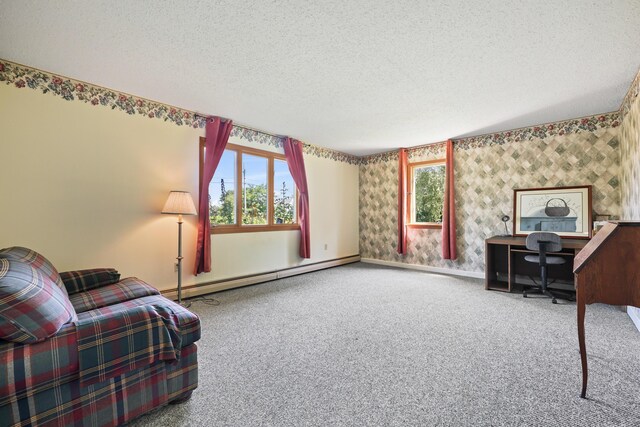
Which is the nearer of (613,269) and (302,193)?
(613,269)

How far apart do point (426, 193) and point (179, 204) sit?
4.33 meters

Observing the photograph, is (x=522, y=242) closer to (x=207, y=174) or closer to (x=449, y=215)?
(x=449, y=215)

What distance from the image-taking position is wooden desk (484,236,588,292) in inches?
148

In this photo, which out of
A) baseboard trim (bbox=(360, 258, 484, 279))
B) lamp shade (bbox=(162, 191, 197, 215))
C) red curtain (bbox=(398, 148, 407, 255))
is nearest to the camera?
lamp shade (bbox=(162, 191, 197, 215))

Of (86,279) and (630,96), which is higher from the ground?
(630,96)

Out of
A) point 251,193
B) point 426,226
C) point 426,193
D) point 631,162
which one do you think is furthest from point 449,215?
point 251,193

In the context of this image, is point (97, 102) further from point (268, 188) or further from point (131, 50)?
point (268, 188)

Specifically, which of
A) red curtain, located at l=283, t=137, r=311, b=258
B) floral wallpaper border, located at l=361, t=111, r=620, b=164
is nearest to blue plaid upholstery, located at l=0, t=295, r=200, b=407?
red curtain, located at l=283, t=137, r=311, b=258

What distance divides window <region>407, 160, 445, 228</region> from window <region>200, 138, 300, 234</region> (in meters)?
2.39

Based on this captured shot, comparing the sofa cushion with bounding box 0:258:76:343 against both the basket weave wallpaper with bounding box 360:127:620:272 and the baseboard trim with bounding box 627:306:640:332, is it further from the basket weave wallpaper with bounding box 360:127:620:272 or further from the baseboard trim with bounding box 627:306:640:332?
the basket weave wallpaper with bounding box 360:127:620:272

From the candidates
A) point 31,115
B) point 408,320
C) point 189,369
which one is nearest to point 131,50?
point 31,115

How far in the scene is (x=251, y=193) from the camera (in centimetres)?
439

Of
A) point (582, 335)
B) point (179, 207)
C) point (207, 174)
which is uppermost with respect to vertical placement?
point (207, 174)

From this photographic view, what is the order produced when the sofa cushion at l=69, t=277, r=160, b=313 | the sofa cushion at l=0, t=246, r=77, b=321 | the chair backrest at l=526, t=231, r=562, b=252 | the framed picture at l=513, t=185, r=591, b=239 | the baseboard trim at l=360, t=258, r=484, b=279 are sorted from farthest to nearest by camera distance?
the baseboard trim at l=360, t=258, r=484, b=279, the framed picture at l=513, t=185, r=591, b=239, the chair backrest at l=526, t=231, r=562, b=252, the sofa cushion at l=69, t=277, r=160, b=313, the sofa cushion at l=0, t=246, r=77, b=321
